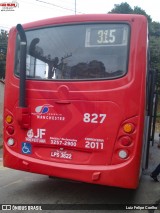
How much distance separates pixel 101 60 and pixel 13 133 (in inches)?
71.7

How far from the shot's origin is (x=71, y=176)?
4.68 metres

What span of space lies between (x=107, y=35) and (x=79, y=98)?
998 millimetres

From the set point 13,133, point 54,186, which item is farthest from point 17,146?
Result: point 54,186

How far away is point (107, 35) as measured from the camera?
15.4 ft

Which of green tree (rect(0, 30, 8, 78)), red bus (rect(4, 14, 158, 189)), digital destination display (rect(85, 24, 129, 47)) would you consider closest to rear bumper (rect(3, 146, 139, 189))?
red bus (rect(4, 14, 158, 189))

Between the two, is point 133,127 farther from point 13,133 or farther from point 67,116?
point 13,133

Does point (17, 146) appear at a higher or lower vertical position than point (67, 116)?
lower

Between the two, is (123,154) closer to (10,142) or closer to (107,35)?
(107,35)

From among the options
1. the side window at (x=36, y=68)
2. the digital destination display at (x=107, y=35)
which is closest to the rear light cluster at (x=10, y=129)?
the side window at (x=36, y=68)

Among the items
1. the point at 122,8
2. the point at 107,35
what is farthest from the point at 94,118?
the point at 122,8

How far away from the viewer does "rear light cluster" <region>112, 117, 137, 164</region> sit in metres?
4.48

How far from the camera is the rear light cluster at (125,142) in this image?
4477 mm

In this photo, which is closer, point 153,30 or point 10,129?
point 10,129

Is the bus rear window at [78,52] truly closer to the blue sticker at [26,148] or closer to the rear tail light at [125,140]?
the rear tail light at [125,140]
